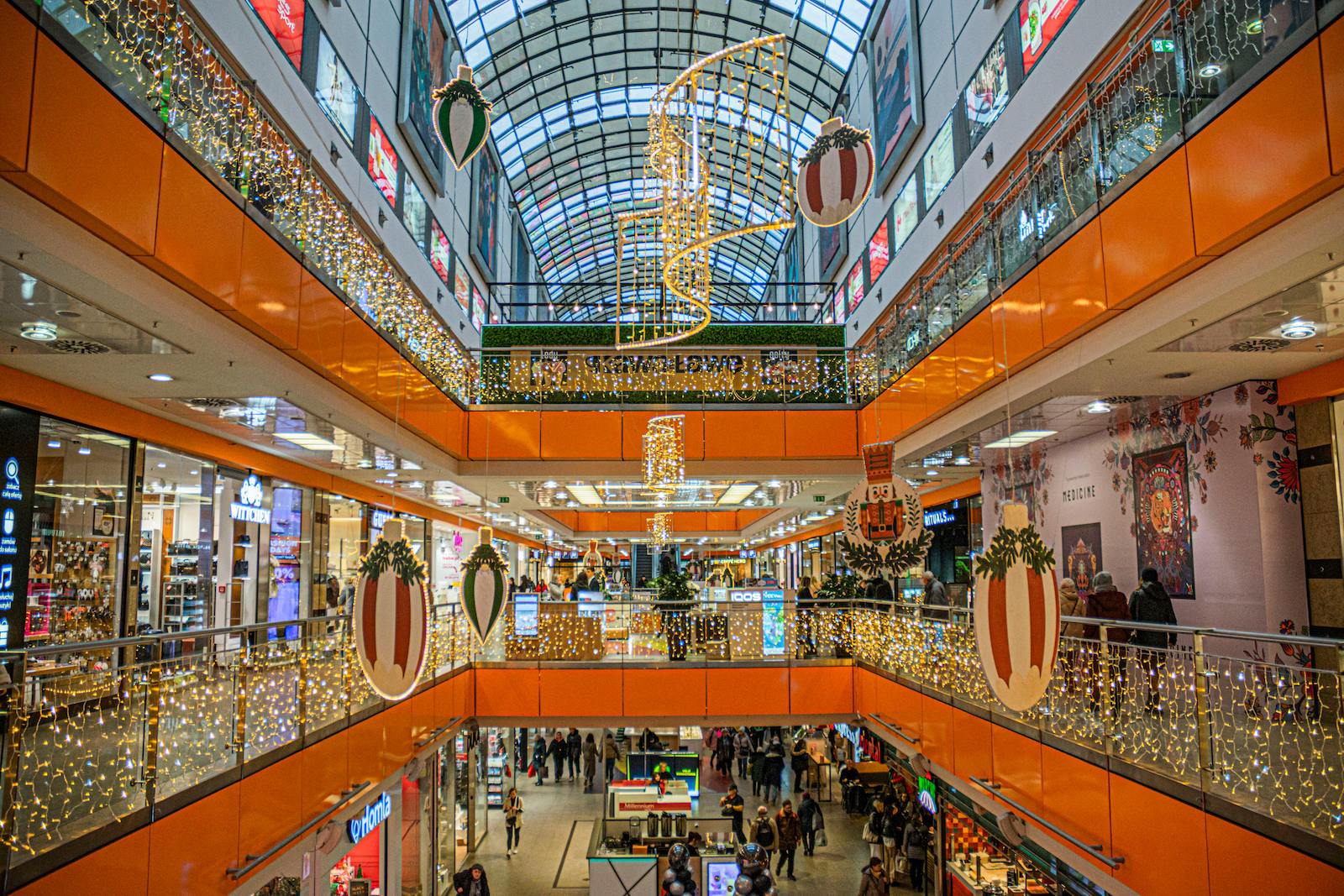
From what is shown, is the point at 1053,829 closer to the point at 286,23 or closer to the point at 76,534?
the point at 76,534

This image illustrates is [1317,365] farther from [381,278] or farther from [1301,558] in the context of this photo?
[381,278]

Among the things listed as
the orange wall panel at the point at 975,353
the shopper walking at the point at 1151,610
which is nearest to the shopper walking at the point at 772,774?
Result: the orange wall panel at the point at 975,353

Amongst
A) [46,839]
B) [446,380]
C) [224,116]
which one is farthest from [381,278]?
[46,839]

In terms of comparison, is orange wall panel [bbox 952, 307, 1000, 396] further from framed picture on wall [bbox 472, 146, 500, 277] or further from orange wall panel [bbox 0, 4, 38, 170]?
framed picture on wall [bbox 472, 146, 500, 277]

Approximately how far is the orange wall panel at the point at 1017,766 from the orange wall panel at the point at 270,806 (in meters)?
6.60

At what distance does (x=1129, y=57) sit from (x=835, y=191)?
266 centimetres

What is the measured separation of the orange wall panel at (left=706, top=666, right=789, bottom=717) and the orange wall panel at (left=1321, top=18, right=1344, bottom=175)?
37.0ft

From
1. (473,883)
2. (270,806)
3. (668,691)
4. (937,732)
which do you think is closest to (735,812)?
(668,691)

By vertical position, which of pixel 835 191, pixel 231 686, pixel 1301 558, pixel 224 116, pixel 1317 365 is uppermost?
pixel 224 116

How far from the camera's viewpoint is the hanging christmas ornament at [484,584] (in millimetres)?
9117

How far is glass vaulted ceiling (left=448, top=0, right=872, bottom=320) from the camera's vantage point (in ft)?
67.3

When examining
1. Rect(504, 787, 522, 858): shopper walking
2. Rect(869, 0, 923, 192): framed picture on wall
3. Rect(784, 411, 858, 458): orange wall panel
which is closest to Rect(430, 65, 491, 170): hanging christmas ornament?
Rect(784, 411, 858, 458): orange wall panel

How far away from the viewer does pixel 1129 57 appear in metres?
6.10

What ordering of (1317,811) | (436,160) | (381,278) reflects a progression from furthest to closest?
Result: 1. (436,160)
2. (381,278)
3. (1317,811)
